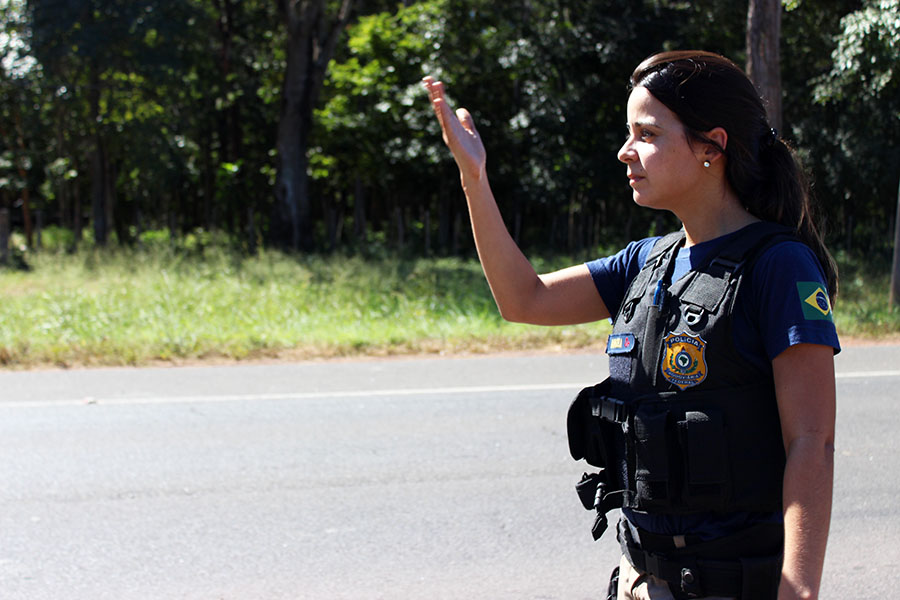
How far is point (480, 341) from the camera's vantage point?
35.7ft

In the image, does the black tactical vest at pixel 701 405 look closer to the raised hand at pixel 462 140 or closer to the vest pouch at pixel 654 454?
the vest pouch at pixel 654 454

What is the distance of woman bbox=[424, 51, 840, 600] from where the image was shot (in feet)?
5.29

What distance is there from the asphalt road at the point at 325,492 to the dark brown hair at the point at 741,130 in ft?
8.43

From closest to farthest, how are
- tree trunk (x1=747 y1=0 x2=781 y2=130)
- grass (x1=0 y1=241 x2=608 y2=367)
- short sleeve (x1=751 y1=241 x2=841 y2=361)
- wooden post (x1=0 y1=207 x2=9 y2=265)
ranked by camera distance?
short sleeve (x1=751 y1=241 x2=841 y2=361)
grass (x1=0 y1=241 x2=608 y2=367)
tree trunk (x1=747 y1=0 x2=781 y2=130)
wooden post (x1=0 y1=207 x2=9 y2=265)

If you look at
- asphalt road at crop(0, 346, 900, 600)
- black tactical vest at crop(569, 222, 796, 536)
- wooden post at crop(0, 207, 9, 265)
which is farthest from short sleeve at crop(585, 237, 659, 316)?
wooden post at crop(0, 207, 9, 265)

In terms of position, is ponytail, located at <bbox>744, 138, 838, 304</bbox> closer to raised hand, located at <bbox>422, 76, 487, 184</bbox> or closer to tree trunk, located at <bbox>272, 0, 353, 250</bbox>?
raised hand, located at <bbox>422, 76, 487, 184</bbox>

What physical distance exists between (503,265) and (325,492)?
3.49 meters

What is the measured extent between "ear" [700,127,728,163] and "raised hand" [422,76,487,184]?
468mm

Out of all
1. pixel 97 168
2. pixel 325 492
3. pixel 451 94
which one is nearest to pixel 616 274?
pixel 325 492

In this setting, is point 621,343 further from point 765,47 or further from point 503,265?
point 765,47

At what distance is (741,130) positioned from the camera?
5.77 feet

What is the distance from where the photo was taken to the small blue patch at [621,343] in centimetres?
181

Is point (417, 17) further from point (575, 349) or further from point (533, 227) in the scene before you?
point (575, 349)

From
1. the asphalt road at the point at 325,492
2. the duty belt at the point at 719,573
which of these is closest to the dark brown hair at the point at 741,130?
the duty belt at the point at 719,573
